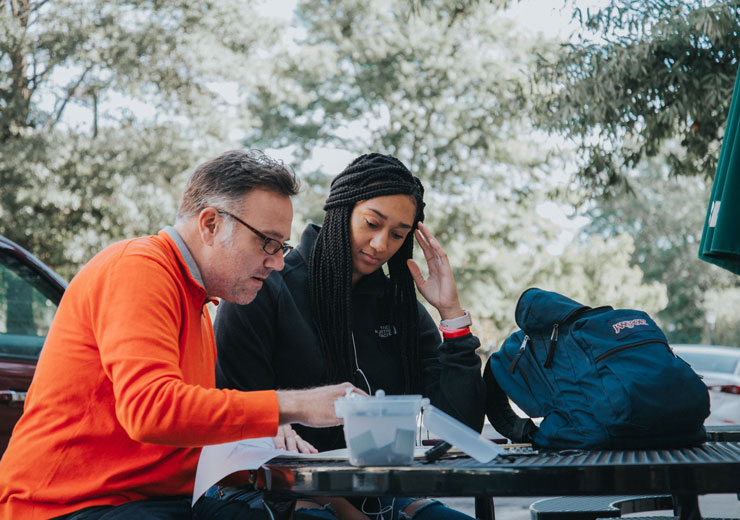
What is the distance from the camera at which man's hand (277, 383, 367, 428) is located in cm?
175

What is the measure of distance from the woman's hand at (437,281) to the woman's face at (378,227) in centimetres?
10

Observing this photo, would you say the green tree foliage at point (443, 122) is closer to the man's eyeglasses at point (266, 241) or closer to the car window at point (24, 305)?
the car window at point (24, 305)

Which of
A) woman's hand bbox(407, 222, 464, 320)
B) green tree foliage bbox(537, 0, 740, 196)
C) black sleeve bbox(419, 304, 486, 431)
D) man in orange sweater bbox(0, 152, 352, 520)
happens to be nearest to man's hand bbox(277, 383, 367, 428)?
man in orange sweater bbox(0, 152, 352, 520)

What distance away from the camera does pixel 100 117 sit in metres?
16.7

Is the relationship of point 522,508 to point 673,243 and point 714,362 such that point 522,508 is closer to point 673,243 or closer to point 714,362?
point 714,362

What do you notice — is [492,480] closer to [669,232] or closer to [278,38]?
[278,38]

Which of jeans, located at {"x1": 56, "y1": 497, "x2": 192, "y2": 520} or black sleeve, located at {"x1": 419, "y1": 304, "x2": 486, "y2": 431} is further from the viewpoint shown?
black sleeve, located at {"x1": 419, "y1": 304, "x2": 486, "y2": 431}

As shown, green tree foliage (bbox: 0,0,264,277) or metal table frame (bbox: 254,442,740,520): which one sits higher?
green tree foliage (bbox: 0,0,264,277)

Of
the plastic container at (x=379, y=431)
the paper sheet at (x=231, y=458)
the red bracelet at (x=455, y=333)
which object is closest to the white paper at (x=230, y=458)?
the paper sheet at (x=231, y=458)

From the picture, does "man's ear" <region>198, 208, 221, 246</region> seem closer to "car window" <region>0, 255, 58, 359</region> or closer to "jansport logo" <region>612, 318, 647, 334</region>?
"jansport logo" <region>612, 318, 647, 334</region>

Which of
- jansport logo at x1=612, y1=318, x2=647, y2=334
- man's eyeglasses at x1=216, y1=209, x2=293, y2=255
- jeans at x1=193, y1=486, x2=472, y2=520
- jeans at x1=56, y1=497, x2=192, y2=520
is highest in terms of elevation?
man's eyeglasses at x1=216, y1=209, x2=293, y2=255

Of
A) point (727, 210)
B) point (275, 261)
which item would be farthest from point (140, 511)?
point (727, 210)

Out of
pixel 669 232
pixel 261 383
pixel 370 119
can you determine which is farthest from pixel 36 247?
pixel 669 232

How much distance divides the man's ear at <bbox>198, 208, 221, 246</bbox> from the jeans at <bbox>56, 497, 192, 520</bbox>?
631 millimetres
